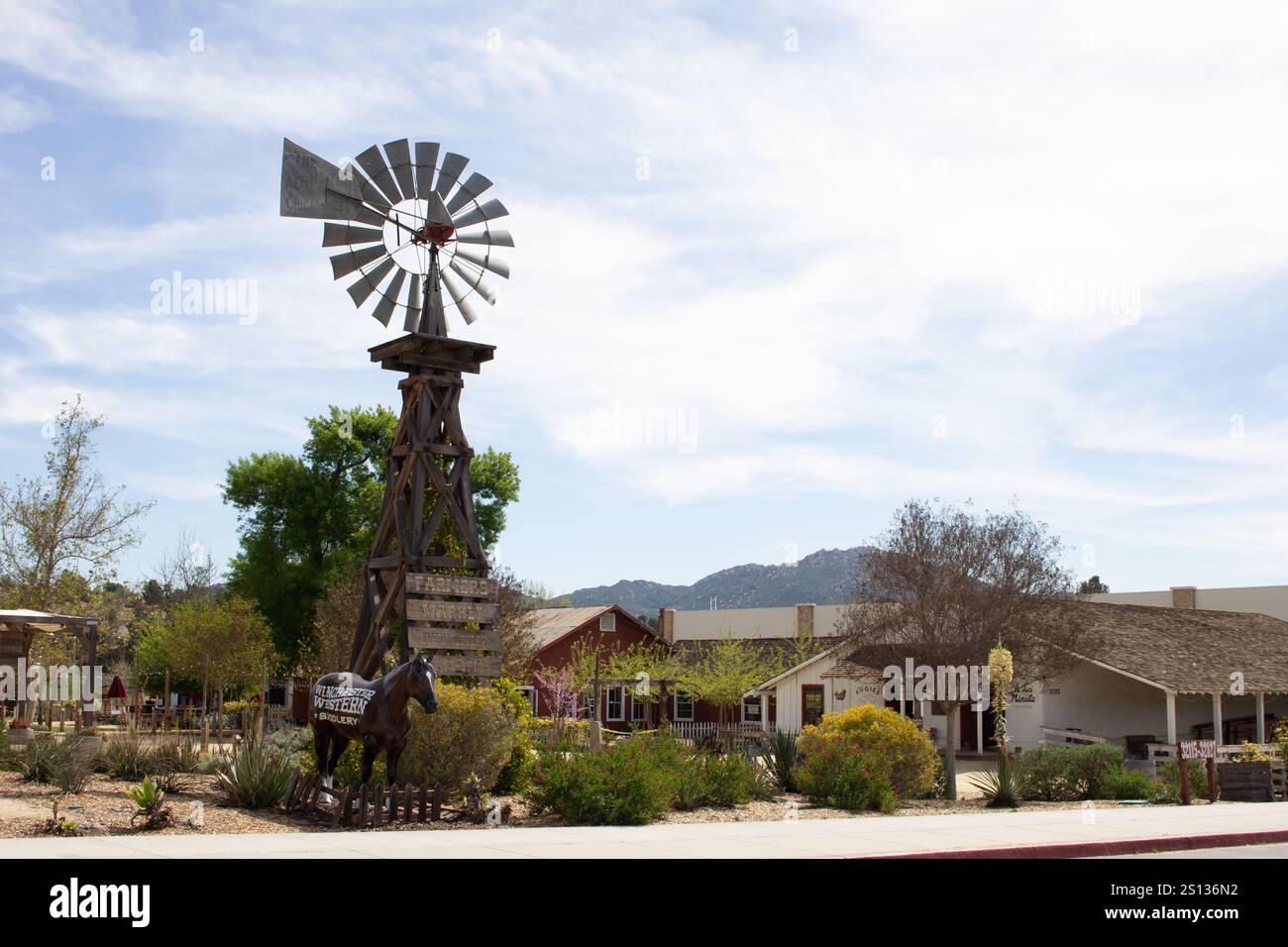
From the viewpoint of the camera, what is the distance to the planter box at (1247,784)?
912 inches

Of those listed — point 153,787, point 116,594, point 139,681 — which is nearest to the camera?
point 153,787

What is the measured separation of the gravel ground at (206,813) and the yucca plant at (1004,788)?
1.46 metres

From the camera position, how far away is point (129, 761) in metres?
19.0

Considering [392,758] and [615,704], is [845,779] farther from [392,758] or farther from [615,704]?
Answer: [615,704]

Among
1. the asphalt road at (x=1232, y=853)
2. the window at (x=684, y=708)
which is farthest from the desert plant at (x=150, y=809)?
the window at (x=684, y=708)

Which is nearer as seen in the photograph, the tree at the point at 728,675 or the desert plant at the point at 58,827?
the desert plant at the point at 58,827

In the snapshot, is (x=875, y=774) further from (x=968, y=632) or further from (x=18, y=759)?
(x=968, y=632)

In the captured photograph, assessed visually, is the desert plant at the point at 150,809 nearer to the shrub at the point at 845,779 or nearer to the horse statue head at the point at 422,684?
the horse statue head at the point at 422,684

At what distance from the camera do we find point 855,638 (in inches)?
1446

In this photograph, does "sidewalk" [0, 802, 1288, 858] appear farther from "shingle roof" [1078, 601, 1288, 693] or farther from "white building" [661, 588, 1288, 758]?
"shingle roof" [1078, 601, 1288, 693]

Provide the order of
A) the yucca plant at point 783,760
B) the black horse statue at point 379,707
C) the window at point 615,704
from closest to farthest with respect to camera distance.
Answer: the black horse statue at point 379,707 < the yucca plant at point 783,760 < the window at point 615,704
